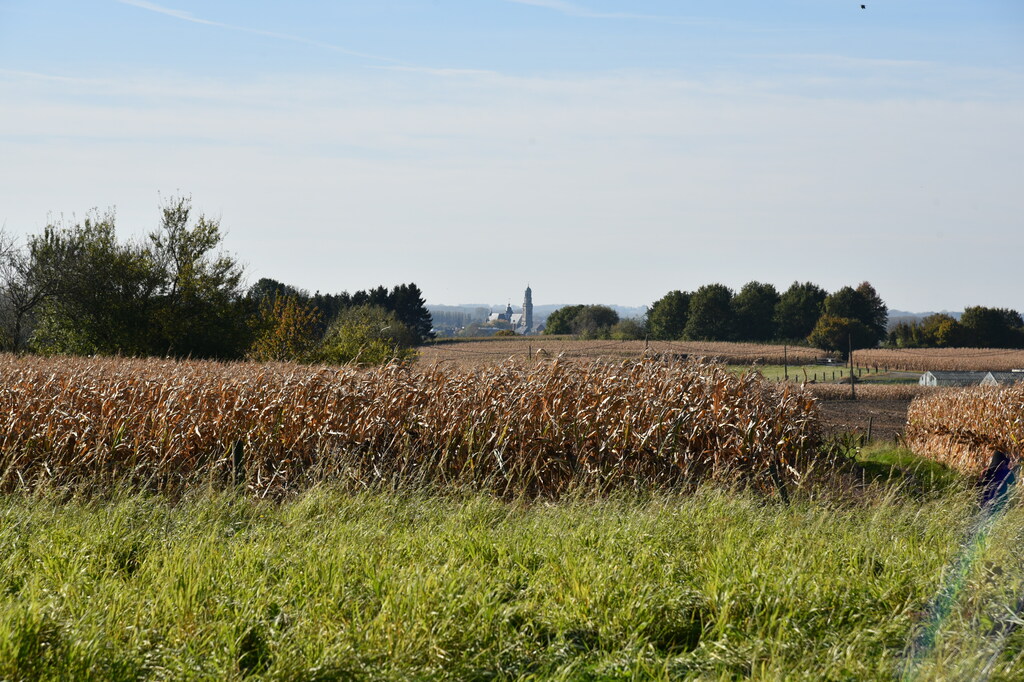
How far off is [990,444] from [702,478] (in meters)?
12.7

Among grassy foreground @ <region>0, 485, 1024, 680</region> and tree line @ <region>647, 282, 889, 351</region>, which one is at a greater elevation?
tree line @ <region>647, 282, 889, 351</region>

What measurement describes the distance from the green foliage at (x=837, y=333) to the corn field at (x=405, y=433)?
232 feet

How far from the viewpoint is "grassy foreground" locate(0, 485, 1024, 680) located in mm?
4414

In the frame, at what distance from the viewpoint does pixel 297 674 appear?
4242mm

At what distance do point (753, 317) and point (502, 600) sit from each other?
286ft

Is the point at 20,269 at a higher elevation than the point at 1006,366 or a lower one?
higher

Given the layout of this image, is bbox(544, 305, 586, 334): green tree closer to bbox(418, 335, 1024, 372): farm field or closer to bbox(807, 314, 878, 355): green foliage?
bbox(807, 314, 878, 355): green foliage

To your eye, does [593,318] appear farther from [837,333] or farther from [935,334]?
[935,334]

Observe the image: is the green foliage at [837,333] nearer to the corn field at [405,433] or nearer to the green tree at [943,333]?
the green tree at [943,333]

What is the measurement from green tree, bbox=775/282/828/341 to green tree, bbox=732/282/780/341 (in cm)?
86

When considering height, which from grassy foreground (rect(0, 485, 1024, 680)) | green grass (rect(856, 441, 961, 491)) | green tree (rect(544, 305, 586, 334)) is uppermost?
green tree (rect(544, 305, 586, 334))

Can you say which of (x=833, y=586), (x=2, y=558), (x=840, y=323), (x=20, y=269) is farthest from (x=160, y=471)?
(x=840, y=323)

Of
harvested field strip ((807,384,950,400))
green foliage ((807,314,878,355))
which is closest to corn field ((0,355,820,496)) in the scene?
harvested field strip ((807,384,950,400))

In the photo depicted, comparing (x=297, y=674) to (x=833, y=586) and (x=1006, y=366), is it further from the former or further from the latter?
(x=1006, y=366)
